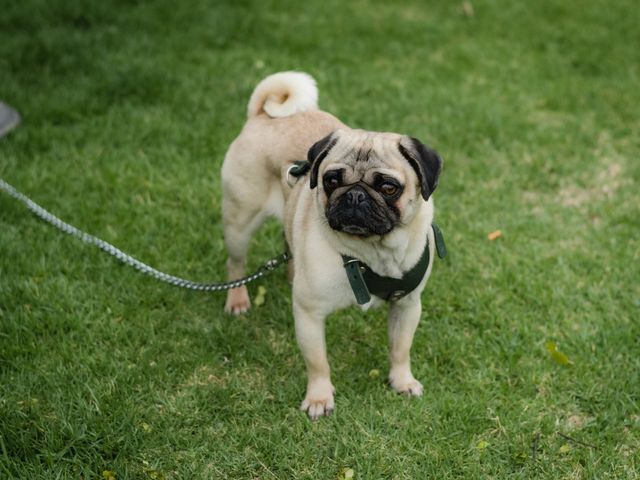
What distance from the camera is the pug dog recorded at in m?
2.98

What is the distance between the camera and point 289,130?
3.74 metres

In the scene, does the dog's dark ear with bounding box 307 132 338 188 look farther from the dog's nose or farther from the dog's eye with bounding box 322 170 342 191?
the dog's nose

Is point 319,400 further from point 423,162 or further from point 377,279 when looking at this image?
point 423,162

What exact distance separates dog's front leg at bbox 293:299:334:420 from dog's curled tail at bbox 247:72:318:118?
1.14 metres

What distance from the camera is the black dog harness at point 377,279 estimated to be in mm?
3143

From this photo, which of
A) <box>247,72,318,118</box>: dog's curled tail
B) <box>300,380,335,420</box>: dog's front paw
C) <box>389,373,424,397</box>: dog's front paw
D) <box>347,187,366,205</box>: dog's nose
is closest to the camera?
<box>347,187,366,205</box>: dog's nose

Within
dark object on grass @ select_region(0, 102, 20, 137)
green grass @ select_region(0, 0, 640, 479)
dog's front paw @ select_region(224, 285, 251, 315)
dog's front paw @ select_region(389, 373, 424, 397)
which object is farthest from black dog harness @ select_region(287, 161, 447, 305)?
dark object on grass @ select_region(0, 102, 20, 137)

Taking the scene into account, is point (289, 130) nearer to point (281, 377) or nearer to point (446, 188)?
point (281, 377)

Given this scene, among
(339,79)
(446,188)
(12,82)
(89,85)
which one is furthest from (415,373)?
(12,82)

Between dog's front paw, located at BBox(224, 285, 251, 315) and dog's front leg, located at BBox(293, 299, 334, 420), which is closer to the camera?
dog's front leg, located at BBox(293, 299, 334, 420)

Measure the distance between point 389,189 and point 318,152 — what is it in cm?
37

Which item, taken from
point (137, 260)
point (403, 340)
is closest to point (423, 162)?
point (403, 340)

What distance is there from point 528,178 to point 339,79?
7.51 ft

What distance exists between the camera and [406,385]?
12.1ft
